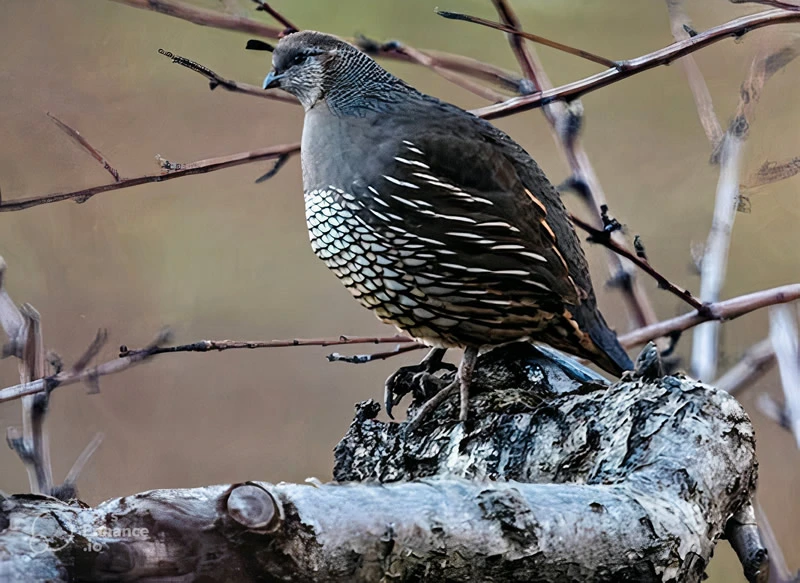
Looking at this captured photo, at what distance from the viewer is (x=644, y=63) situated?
1.52 m

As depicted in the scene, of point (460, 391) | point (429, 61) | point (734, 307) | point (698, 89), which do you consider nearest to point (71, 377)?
point (460, 391)

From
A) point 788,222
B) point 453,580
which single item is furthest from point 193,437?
point 788,222

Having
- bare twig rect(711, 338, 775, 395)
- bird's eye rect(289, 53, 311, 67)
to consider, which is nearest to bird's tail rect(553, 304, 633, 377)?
bare twig rect(711, 338, 775, 395)

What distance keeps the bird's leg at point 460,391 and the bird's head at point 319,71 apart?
0.53m

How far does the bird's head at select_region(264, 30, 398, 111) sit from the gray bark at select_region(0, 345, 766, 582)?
624mm

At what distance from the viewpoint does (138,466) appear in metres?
1.96

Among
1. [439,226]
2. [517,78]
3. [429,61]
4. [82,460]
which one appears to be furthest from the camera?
[517,78]

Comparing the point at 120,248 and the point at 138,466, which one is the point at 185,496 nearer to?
the point at 138,466

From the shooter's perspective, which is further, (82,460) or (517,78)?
(517,78)

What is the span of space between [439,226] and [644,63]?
0.46 metres

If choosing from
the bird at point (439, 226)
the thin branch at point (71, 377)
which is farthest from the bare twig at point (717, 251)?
the thin branch at point (71, 377)

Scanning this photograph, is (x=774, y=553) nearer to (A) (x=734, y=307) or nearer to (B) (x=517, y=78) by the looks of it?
(A) (x=734, y=307)

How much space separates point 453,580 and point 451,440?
607 mm

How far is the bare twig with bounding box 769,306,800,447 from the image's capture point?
1.82 metres
